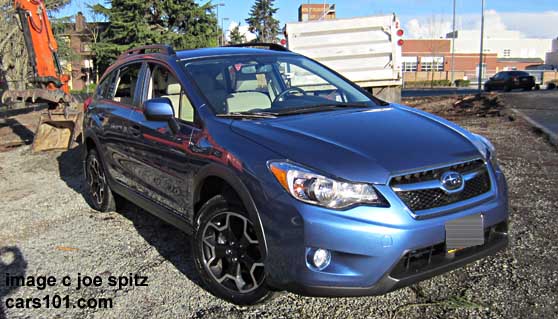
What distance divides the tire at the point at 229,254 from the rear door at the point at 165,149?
13.7 inches

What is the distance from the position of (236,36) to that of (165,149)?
254 ft

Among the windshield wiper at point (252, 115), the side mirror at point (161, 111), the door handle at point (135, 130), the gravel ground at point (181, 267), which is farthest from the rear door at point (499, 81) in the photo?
the side mirror at point (161, 111)

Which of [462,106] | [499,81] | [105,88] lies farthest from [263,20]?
[105,88]

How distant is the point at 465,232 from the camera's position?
2852 mm

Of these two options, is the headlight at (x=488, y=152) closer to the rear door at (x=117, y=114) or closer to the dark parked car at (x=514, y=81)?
the rear door at (x=117, y=114)

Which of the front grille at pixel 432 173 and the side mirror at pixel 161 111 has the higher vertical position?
the side mirror at pixel 161 111

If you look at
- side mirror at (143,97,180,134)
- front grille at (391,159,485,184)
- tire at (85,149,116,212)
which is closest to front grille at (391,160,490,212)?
front grille at (391,159,485,184)

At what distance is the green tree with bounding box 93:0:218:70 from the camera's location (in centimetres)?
4262

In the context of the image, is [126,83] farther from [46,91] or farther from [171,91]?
[46,91]

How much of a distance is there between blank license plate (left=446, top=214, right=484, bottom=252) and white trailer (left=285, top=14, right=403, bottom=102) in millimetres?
10049

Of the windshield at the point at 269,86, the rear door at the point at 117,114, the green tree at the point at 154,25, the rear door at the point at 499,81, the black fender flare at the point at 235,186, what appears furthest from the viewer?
the green tree at the point at 154,25

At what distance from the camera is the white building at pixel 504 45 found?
89.8 metres

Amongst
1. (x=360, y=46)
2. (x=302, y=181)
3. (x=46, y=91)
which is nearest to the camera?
(x=302, y=181)

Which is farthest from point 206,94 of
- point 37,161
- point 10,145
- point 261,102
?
point 10,145
